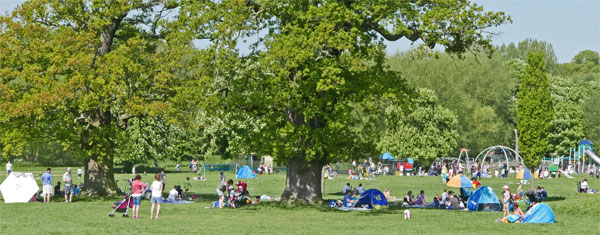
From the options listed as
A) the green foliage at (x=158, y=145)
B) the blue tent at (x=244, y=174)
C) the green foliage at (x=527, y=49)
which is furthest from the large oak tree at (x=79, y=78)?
the green foliage at (x=527, y=49)

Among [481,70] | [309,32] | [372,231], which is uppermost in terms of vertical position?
[481,70]

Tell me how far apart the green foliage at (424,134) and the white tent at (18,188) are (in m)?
49.4

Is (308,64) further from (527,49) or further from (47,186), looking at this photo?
(527,49)

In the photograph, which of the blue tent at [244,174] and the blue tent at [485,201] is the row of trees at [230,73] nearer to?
the blue tent at [485,201]

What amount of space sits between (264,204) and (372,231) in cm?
1344

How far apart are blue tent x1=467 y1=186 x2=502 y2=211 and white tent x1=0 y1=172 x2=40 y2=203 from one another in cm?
2125

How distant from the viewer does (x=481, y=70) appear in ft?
302

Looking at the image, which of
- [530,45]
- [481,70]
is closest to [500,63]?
[481,70]

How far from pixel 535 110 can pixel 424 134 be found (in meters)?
36.8

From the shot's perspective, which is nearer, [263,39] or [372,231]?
[372,231]

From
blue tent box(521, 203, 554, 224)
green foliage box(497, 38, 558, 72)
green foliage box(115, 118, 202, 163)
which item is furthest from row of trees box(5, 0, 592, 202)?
green foliage box(497, 38, 558, 72)

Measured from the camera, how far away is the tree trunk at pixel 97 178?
42312mm

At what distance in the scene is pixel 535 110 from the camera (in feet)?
155

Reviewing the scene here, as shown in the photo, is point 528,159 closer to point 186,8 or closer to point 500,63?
point 186,8
